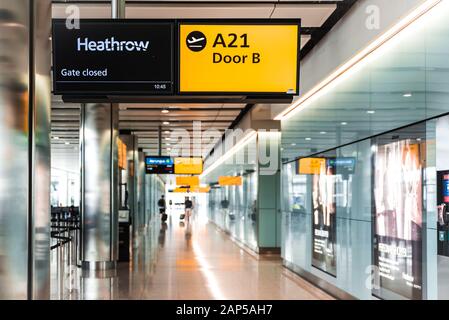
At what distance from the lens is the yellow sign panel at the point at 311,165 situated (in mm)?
9398

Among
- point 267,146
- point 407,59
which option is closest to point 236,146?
point 267,146

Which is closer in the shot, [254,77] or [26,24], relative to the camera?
[26,24]

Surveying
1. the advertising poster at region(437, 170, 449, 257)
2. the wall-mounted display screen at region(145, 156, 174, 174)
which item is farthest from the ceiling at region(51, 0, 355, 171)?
the wall-mounted display screen at region(145, 156, 174, 174)

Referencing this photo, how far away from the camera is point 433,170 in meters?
5.14

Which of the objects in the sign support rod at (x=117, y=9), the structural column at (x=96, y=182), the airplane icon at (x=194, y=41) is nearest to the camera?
the airplane icon at (x=194, y=41)

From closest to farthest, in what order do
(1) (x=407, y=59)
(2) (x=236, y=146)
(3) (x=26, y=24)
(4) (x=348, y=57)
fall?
1. (3) (x=26, y=24)
2. (1) (x=407, y=59)
3. (4) (x=348, y=57)
4. (2) (x=236, y=146)

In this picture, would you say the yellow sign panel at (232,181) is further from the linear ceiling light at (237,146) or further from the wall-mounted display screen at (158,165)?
the wall-mounted display screen at (158,165)

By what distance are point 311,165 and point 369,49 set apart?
375cm

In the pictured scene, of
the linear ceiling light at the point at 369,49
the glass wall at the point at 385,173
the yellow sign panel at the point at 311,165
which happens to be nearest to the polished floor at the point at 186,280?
the glass wall at the point at 385,173

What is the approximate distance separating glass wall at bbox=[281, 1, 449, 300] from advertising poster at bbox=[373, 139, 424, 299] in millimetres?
11

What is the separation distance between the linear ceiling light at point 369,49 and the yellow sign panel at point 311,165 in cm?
114

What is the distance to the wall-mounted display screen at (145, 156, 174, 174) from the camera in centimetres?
2194

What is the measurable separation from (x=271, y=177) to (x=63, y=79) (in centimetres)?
1178
